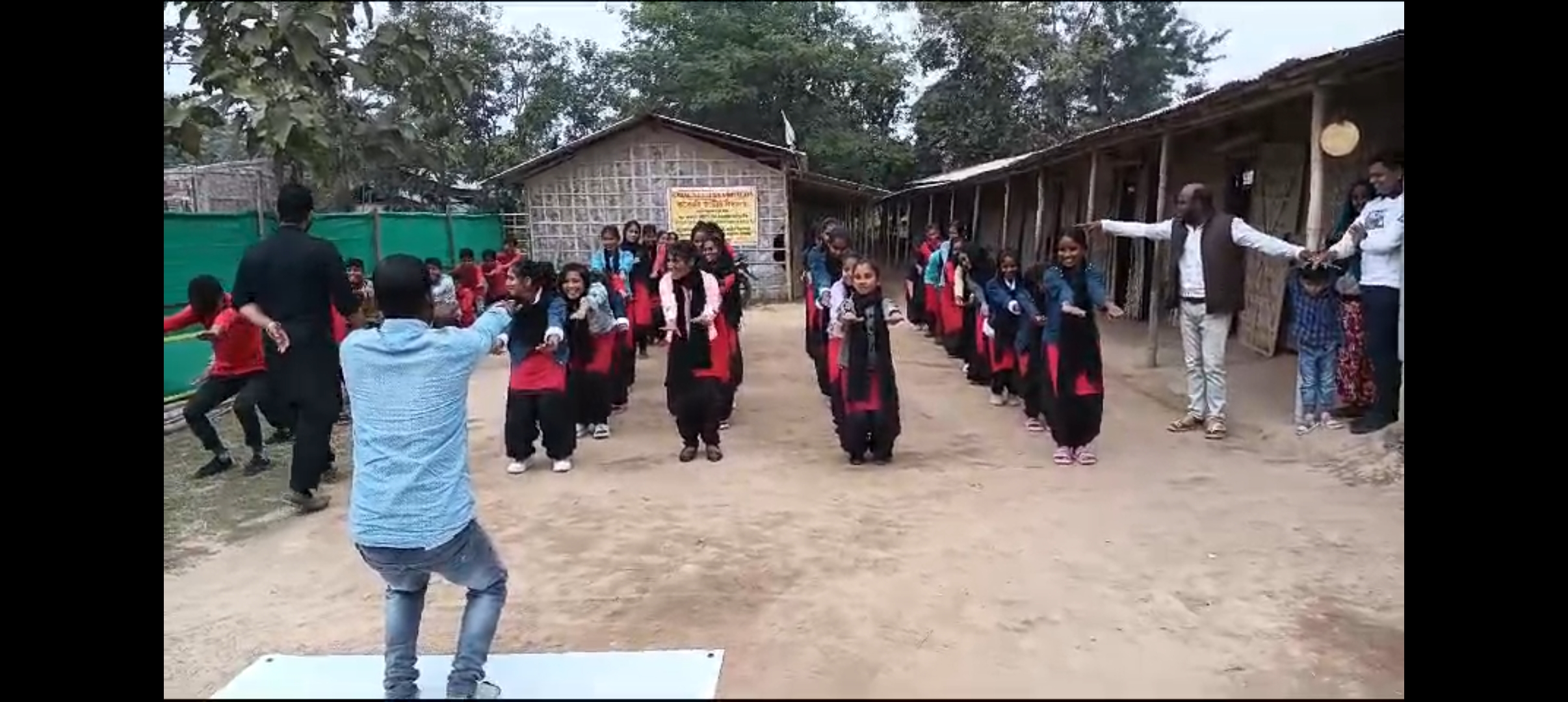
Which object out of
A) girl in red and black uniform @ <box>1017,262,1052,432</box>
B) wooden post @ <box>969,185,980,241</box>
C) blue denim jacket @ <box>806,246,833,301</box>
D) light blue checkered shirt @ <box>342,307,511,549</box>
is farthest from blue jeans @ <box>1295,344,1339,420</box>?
wooden post @ <box>969,185,980,241</box>

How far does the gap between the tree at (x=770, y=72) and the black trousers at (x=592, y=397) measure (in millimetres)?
1760

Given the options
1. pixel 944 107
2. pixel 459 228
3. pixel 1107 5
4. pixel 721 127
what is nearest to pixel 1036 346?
pixel 721 127

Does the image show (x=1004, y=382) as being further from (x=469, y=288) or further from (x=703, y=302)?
(x=469, y=288)

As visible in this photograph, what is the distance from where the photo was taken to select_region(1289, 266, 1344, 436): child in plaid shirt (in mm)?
5824

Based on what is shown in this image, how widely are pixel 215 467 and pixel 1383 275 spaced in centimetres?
595

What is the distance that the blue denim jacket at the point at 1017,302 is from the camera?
6590mm

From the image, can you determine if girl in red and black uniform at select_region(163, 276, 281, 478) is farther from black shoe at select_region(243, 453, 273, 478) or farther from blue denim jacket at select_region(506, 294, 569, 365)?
blue denim jacket at select_region(506, 294, 569, 365)

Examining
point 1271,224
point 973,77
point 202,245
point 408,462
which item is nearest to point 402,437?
point 408,462

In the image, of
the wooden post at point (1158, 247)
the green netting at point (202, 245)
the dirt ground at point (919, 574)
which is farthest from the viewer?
the wooden post at point (1158, 247)

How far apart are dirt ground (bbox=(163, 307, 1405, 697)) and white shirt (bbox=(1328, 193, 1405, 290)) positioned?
0.88m

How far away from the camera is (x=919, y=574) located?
12.8 ft

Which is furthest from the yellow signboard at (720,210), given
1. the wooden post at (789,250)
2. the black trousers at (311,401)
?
the black trousers at (311,401)

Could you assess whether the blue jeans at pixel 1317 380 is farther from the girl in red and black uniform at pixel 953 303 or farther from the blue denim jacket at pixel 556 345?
the blue denim jacket at pixel 556 345

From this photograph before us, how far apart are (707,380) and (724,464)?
0.47 m
